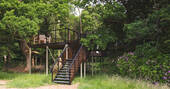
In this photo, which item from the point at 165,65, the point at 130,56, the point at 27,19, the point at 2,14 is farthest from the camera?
the point at 2,14

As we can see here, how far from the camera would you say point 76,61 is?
11945 mm

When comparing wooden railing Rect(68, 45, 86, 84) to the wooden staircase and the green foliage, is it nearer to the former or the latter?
the wooden staircase

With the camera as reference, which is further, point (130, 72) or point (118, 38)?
point (118, 38)

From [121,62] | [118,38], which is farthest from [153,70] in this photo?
[118,38]

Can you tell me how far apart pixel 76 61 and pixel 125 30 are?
418 cm

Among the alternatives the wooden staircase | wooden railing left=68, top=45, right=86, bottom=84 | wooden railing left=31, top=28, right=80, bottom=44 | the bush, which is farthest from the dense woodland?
wooden railing left=31, top=28, right=80, bottom=44

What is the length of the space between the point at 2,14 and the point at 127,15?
32.5 ft

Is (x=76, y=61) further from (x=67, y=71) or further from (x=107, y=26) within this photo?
(x=107, y=26)

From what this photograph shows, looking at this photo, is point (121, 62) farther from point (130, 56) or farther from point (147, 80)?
point (147, 80)

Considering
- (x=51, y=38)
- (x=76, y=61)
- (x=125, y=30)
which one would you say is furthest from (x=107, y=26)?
(x=51, y=38)

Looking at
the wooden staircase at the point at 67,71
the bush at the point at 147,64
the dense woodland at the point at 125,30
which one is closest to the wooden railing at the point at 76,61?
the wooden staircase at the point at 67,71

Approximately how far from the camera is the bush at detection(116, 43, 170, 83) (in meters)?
8.87

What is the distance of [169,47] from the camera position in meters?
9.17

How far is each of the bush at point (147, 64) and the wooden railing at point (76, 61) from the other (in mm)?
3123
